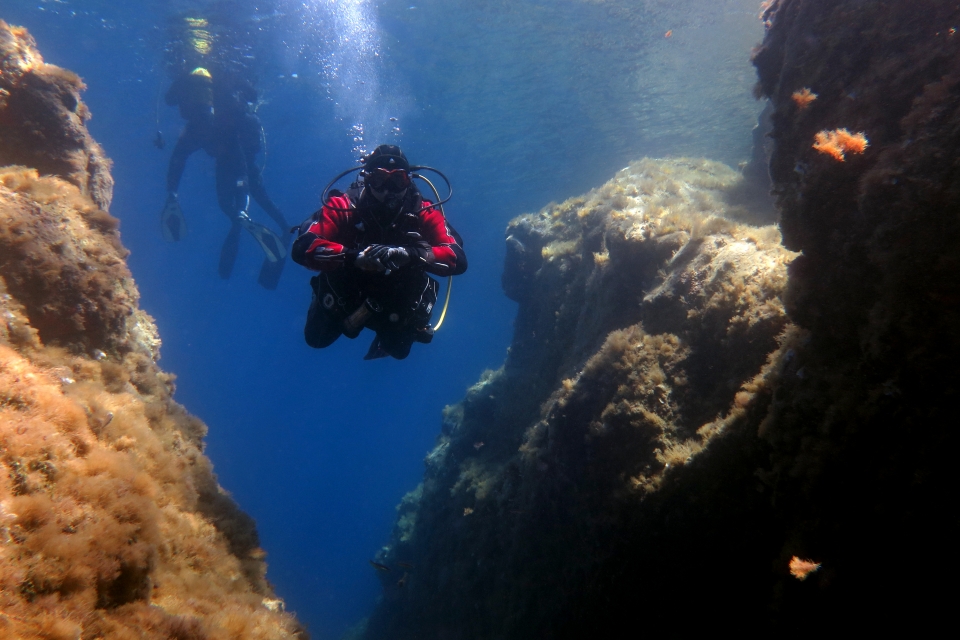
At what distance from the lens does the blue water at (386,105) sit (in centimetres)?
1970

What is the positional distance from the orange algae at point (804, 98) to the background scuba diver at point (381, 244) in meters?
3.58

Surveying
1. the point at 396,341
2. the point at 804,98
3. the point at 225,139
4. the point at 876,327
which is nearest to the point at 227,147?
the point at 225,139

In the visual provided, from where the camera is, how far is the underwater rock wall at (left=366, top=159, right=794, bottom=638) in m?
3.94

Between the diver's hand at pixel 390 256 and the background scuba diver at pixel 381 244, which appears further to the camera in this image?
the background scuba diver at pixel 381 244

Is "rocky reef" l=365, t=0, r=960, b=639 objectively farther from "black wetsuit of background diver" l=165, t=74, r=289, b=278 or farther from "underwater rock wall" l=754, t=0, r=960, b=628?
"black wetsuit of background diver" l=165, t=74, r=289, b=278

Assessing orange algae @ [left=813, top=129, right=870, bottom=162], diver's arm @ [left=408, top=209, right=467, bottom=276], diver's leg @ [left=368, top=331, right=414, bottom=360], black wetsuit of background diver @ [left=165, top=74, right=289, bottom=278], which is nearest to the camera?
orange algae @ [left=813, top=129, right=870, bottom=162]

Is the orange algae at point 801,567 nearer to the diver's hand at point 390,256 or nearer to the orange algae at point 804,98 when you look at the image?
the orange algae at point 804,98

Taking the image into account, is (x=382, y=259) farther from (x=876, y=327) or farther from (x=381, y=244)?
(x=876, y=327)

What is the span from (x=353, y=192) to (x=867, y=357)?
5038 millimetres

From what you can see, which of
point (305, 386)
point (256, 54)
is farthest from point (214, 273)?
point (256, 54)

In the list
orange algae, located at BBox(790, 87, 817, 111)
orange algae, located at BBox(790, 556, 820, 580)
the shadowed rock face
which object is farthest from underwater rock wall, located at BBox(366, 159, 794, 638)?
the shadowed rock face

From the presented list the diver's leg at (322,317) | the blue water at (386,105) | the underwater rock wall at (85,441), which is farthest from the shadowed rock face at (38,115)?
the blue water at (386,105)

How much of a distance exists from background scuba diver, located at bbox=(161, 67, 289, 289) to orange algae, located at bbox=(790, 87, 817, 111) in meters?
17.1

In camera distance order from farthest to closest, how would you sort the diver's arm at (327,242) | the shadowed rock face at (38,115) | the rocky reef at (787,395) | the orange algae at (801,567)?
the shadowed rock face at (38,115), the diver's arm at (327,242), the orange algae at (801,567), the rocky reef at (787,395)
